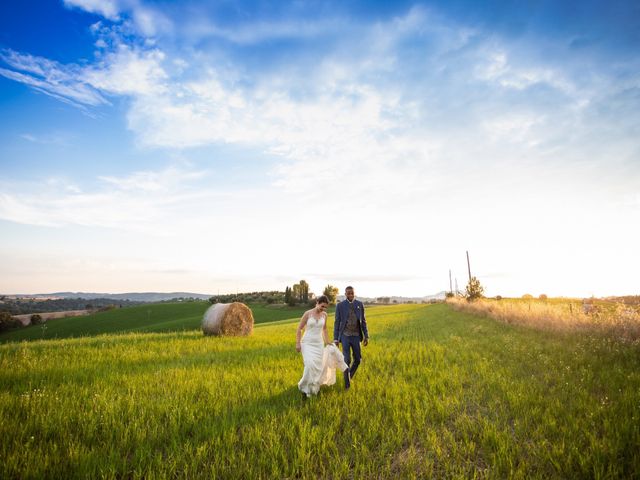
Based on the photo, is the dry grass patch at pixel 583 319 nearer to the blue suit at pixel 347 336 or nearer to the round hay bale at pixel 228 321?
the blue suit at pixel 347 336

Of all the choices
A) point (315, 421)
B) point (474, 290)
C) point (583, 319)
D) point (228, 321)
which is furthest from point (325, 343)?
point (474, 290)

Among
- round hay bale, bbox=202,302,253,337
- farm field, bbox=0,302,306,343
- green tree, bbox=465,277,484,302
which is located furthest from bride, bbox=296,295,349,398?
green tree, bbox=465,277,484,302

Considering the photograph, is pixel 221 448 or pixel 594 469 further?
pixel 221 448

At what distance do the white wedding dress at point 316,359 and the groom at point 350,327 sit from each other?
689mm

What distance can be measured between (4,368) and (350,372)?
9107 mm

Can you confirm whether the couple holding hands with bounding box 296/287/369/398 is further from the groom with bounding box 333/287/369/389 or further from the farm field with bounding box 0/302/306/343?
the farm field with bounding box 0/302/306/343

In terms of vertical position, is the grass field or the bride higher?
the bride

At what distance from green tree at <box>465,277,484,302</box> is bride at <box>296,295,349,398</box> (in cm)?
4220

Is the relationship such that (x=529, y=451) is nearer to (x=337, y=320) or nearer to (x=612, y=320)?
(x=337, y=320)

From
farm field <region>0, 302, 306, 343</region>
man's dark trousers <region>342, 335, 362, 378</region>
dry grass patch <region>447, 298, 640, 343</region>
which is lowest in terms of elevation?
farm field <region>0, 302, 306, 343</region>

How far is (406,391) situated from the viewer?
7.37 m

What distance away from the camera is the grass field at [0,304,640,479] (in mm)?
4359

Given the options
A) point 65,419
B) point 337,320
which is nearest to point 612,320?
point 337,320

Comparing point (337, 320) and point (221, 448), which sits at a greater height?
point (337, 320)
